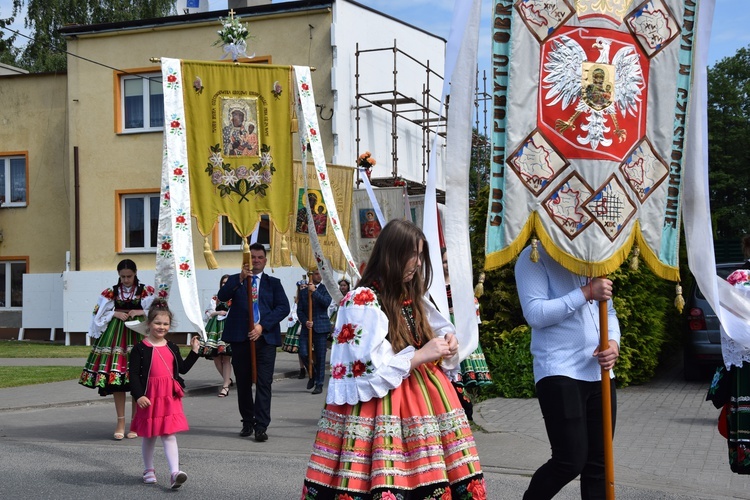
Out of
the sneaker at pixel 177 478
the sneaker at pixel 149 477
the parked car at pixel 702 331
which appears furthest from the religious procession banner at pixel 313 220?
the parked car at pixel 702 331

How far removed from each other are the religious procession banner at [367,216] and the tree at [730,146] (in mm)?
21266

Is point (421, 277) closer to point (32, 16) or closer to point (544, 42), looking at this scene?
point (544, 42)

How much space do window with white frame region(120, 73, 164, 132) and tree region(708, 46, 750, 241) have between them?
2019 cm

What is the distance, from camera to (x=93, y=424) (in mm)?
10734

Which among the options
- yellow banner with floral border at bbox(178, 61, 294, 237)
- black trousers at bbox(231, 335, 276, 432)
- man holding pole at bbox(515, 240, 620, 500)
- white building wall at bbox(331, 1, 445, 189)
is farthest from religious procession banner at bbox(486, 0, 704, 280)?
white building wall at bbox(331, 1, 445, 189)

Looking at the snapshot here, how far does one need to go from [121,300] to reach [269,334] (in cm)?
161

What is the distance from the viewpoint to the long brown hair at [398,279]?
4195 mm

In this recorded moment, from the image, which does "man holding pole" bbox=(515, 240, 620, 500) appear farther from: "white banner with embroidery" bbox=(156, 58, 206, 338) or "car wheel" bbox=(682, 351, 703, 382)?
"car wheel" bbox=(682, 351, 703, 382)

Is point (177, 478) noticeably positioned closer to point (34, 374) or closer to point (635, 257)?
point (635, 257)

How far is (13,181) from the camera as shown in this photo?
26094mm

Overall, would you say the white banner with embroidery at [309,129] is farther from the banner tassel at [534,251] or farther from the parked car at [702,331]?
the parked car at [702,331]

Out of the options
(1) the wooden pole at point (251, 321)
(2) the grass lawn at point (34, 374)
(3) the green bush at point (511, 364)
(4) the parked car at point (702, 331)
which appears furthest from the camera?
(2) the grass lawn at point (34, 374)

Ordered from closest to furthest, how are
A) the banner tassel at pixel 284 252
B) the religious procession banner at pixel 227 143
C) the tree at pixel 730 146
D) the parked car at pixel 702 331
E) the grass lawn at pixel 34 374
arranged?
the religious procession banner at pixel 227 143 < the banner tassel at pixel 284 252 < the parked car at pixel 702 331 < the grass lawn at pixel 34 374 < the tree at pixel 730 146

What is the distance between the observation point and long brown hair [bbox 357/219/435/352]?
4195 mm
